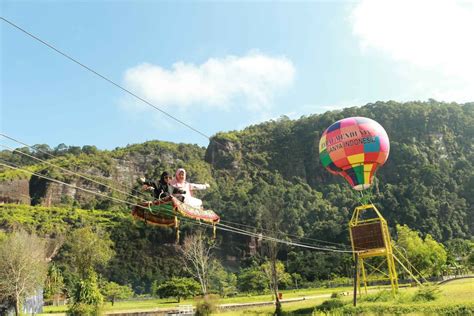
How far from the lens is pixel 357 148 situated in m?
25.6

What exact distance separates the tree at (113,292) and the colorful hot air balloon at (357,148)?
122ft

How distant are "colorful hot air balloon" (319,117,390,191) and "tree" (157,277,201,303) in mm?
31073

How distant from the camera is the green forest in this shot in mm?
64562

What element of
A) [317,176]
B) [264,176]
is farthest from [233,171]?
[317,176]

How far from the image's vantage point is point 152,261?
284 feet

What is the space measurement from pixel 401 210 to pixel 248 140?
63.8 meters

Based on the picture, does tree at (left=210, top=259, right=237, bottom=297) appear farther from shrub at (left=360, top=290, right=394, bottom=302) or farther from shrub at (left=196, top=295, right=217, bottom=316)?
shrub at (left=360, top=290, right=394, bottom=302)

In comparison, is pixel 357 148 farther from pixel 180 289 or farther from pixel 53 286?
pixel 53 286

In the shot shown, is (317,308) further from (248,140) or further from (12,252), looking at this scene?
(248,140)

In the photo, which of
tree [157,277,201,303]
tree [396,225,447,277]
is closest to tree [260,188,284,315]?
tree [157,277,201,303]

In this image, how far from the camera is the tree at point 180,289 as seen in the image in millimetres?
50938

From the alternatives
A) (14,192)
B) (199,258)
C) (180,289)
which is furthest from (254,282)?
(14,192)

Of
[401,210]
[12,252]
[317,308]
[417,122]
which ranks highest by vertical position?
[417,122]

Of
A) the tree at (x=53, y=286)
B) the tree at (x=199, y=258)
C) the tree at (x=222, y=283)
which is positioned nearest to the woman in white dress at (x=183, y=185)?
A: the tree at (x=199, y=258)
